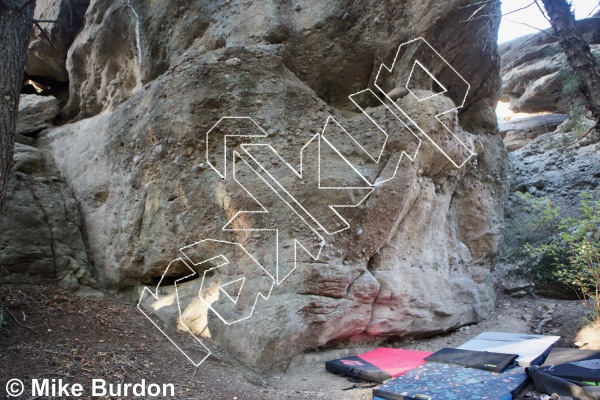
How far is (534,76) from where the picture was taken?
12.3 meters

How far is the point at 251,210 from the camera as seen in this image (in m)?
4.50

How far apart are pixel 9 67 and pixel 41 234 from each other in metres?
2.39

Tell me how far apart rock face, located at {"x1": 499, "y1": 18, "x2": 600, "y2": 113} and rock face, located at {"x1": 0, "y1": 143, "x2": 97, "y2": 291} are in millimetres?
10801

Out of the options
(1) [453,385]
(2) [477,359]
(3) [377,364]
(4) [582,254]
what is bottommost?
(3) [377,364]

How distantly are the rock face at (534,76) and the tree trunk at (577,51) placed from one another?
22.5ft

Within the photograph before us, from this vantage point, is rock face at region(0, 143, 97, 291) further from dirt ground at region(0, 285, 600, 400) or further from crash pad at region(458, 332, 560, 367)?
crash pad at region(458, 332, 560, 367)

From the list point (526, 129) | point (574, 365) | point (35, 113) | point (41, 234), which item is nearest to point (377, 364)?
point (574, 365)

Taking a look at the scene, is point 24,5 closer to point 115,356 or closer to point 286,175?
point 286,175

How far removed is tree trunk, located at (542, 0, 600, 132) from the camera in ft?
15.4

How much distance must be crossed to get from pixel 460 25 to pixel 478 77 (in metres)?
1.38

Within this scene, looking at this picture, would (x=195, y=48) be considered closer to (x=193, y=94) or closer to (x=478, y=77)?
(x=193, y=94)

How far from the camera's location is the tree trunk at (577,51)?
4695mm

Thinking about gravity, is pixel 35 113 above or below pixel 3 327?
above

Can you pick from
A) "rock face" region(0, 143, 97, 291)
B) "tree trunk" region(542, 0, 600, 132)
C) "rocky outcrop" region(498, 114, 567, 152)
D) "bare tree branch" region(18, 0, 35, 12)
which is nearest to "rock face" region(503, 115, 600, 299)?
"rocky outcrop" region(498, 114, 567, 152)
